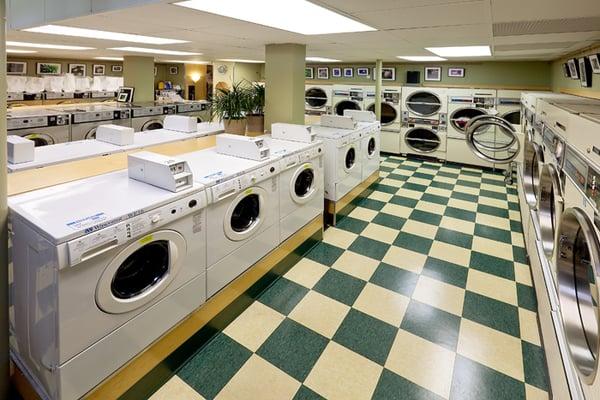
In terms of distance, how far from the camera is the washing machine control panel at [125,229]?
1.39m

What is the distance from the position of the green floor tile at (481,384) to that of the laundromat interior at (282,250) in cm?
1

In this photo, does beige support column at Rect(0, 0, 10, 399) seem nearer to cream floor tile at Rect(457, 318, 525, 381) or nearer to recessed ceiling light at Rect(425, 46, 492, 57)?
cream floor tile at Rect(457, 318, 525, 381)

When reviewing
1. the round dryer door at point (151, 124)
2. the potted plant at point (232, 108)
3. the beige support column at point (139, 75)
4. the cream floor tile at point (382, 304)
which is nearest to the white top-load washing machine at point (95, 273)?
the cream floor tile at point (382, 304)

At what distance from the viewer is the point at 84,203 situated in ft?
5.56

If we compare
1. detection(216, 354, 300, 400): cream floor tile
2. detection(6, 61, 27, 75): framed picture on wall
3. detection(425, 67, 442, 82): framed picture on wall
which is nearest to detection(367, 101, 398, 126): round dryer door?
detection(425, 67, 442, 82): framed picture on wall

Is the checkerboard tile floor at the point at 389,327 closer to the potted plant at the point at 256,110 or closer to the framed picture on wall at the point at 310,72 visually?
the potted plant at the point at 256,110

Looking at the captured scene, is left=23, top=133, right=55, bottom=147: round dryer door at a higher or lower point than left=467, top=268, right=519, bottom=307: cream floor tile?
higher

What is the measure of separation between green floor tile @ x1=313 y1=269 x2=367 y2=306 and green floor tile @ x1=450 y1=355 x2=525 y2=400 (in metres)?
0.86

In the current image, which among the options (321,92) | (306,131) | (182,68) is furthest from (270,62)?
(182,68)

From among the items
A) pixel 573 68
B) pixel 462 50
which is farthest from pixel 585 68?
pixel 462 50

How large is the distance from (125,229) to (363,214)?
10.6 ft

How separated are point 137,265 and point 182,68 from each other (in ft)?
34.4

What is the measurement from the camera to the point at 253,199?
2566 mm

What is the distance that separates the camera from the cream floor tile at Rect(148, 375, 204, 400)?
6.01 feet
